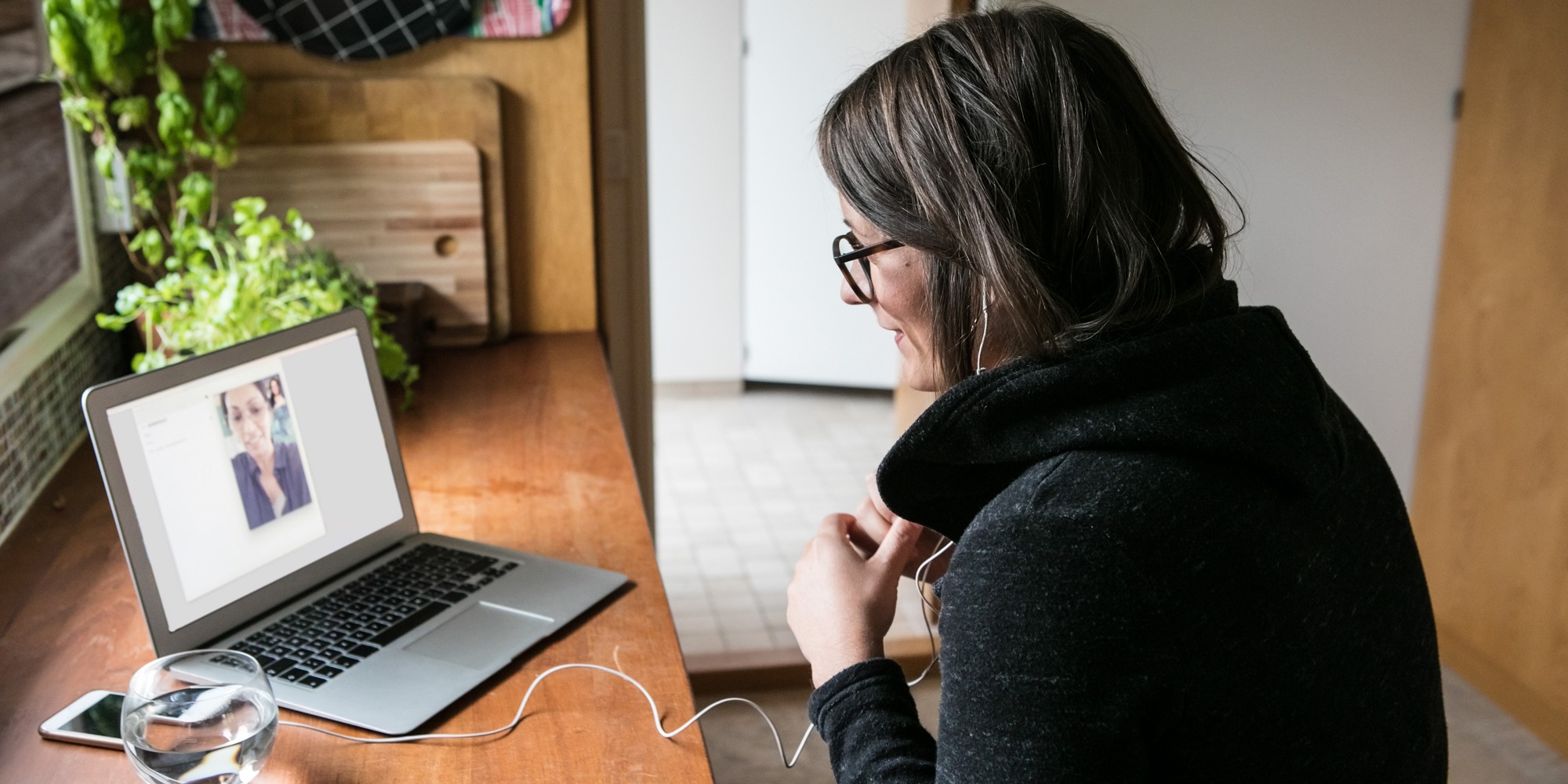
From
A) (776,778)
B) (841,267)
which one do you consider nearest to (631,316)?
(776,778)

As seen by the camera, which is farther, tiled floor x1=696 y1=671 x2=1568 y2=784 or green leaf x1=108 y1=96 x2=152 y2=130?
tiled floor x1=696 y1=671 x2=1568 y2=784

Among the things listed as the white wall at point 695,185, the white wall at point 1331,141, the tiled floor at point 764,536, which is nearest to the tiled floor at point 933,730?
the tiled floor at point 764,536

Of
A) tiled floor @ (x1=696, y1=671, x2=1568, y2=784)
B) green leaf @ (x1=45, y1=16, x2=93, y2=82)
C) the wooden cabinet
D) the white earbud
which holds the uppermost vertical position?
green leaf @ (x1=45, y1=16, x2=93, y2=82)

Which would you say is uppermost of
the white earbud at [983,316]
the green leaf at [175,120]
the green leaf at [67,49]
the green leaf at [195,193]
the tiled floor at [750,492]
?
the green leaf at [67,49]

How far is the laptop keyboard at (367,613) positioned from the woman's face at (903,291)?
0.52 m

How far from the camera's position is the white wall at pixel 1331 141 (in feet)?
7.23

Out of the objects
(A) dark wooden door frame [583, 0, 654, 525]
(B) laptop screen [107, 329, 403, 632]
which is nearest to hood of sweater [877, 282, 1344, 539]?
(B) laptop screen [107, 329, 403, 632]

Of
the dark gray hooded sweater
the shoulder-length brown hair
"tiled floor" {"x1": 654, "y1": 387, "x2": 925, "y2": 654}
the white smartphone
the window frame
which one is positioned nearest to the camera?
the dark gray hooded sweater

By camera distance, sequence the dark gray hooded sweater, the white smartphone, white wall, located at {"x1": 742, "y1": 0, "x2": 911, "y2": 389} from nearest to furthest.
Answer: the dark gray hooded sweater < the white smartphone < white wall, located at {"x1": 742, "y1": 0, "x2": 911, "y2": 389}

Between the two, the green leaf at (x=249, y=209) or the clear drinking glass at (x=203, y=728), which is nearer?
the clear drinking glass at (x=203, y=728)

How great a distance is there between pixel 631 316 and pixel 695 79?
184 centimetres

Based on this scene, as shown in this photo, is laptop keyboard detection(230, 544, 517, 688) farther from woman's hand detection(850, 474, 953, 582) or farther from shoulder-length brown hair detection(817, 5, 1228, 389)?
shoulder-length brown hair detection(817, 5, 1228, 389)

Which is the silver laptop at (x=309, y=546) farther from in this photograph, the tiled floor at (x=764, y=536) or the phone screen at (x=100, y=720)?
the tiled floor at (x=764, y=536)

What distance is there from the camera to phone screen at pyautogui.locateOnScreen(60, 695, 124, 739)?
0.98 metres
